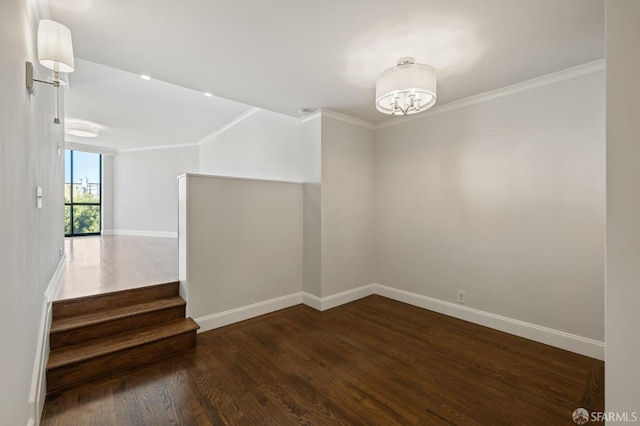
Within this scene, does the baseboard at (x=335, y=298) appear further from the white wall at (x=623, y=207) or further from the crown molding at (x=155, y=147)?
the crown molding at (x=155, y=147)

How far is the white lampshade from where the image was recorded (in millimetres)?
1598

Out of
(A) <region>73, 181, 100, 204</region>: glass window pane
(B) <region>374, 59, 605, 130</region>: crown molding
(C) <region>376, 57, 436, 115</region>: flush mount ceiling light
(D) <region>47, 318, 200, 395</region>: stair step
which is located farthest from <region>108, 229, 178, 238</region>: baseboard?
(C) <region>376, 57, 436, 115</region>: flush mount ceiling light

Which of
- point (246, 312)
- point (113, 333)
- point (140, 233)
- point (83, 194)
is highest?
point (83, 194)

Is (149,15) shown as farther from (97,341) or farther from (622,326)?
(622,326)

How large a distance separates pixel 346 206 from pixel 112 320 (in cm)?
290

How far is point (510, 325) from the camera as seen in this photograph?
3016 millimetres

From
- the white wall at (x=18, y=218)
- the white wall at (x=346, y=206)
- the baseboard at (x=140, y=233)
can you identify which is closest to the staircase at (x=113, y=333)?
the white wall at (x=18, y=218)

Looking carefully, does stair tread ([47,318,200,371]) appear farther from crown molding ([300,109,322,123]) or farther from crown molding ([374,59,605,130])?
crown molding ([374,59,605,130])

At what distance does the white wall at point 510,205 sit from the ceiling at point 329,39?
17.3 inches

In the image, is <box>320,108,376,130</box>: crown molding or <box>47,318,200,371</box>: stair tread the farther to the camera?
<box>320,108,376,130</box>: crown molding

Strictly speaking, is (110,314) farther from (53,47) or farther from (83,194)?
(83,194)

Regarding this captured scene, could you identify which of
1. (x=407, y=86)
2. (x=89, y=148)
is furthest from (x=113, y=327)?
(x=89, y=148)

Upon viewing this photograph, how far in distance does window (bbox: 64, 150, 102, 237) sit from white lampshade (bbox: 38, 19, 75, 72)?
7.92m

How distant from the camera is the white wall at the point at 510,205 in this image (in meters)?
2.56
